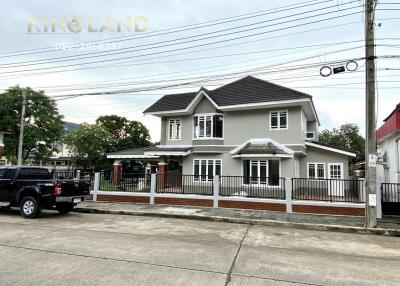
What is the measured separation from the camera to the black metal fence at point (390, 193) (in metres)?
12.5

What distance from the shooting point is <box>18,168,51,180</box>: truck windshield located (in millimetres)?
12000

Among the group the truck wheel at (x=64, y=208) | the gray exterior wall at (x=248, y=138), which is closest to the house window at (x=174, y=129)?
the gray exterior wall at (x=248, y=138)

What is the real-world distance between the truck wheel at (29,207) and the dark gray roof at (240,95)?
12564 mm

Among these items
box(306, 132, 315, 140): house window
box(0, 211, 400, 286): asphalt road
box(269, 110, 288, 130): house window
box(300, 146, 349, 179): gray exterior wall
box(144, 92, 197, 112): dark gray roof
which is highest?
box(144, 92, 197, 112): dark gray roof

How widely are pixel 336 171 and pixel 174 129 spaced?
11618mm

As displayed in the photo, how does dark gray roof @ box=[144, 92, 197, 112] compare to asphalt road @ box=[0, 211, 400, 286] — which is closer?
asphalt road @ box=[0, 211, 400, 286]

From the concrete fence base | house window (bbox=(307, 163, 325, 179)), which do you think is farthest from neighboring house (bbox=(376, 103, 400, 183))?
house window (bbox=(307, 163, 325, 179))

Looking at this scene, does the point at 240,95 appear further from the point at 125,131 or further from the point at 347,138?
the point at 125,131

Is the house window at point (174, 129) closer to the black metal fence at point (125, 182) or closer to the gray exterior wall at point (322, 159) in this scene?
the black metal fence at point (125, 182)

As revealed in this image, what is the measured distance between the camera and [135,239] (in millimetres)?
8164

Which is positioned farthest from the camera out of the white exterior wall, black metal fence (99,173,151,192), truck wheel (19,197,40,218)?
black metal fence (99,173,151,192)

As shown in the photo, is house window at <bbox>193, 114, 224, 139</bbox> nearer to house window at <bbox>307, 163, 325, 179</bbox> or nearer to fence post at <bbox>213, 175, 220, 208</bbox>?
house window at <bbox>307, 163, 325, 179</bbox>

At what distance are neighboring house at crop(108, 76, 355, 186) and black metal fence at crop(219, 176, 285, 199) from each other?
2437 mm

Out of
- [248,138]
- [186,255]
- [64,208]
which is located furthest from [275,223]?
[248,138]
